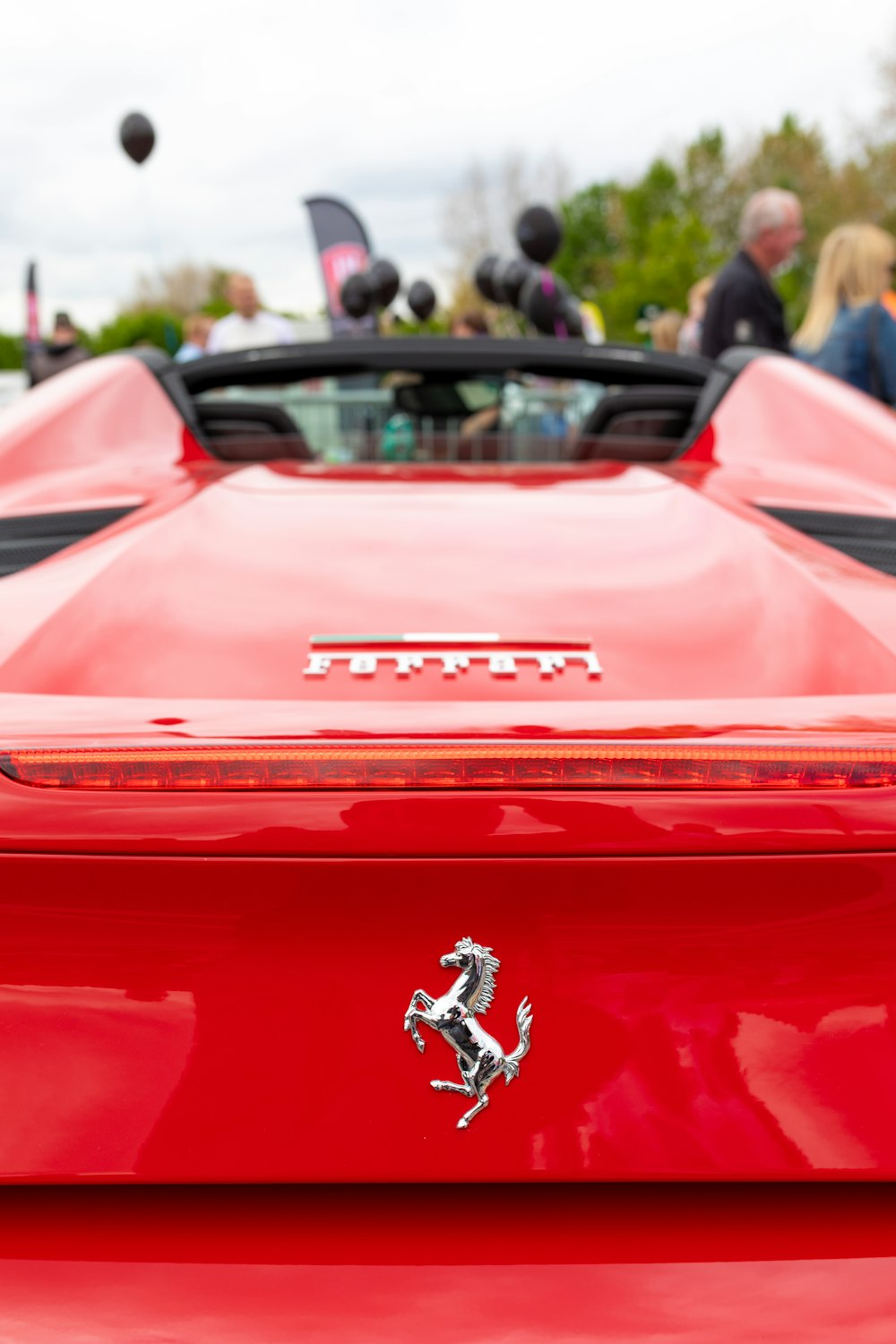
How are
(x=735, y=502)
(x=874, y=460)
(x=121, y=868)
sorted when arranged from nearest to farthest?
(x=121, y=868) → (x=735, y=502) → (x=874, y=460)

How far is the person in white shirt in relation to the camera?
11.3m

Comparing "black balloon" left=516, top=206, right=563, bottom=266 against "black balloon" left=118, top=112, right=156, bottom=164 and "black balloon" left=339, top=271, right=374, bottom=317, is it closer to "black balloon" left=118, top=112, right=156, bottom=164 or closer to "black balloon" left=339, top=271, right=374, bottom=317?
"black balloon" left=339, top=271, right=374, bottom=317

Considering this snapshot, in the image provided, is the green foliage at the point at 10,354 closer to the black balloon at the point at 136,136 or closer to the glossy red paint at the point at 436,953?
the black balloon at the point at 136,136

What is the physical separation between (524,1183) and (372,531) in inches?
32.6

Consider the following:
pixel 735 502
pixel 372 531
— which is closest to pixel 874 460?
pixel 735 502

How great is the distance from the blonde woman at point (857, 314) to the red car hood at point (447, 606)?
4304mm

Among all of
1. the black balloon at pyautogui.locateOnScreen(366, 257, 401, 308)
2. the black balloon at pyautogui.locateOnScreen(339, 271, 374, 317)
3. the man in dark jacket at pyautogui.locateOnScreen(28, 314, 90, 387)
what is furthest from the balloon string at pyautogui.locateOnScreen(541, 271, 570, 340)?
the man in dark jacket at pyautogui.locateOnScreen(28, 314, 90, 387)

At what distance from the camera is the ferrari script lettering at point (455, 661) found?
1374 millimetres

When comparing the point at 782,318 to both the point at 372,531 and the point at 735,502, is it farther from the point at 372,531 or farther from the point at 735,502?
the point at 372,531

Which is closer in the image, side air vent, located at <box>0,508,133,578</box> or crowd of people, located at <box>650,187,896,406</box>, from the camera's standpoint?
side air vent, located at <box>0,508,133,578</box>

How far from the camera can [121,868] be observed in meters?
1.24

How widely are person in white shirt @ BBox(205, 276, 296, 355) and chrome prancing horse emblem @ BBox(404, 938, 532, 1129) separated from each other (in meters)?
10.4

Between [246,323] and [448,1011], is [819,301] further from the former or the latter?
[246,323]

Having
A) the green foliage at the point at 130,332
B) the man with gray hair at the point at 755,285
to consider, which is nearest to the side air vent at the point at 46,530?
the man with gray hair at the point at 755,285
